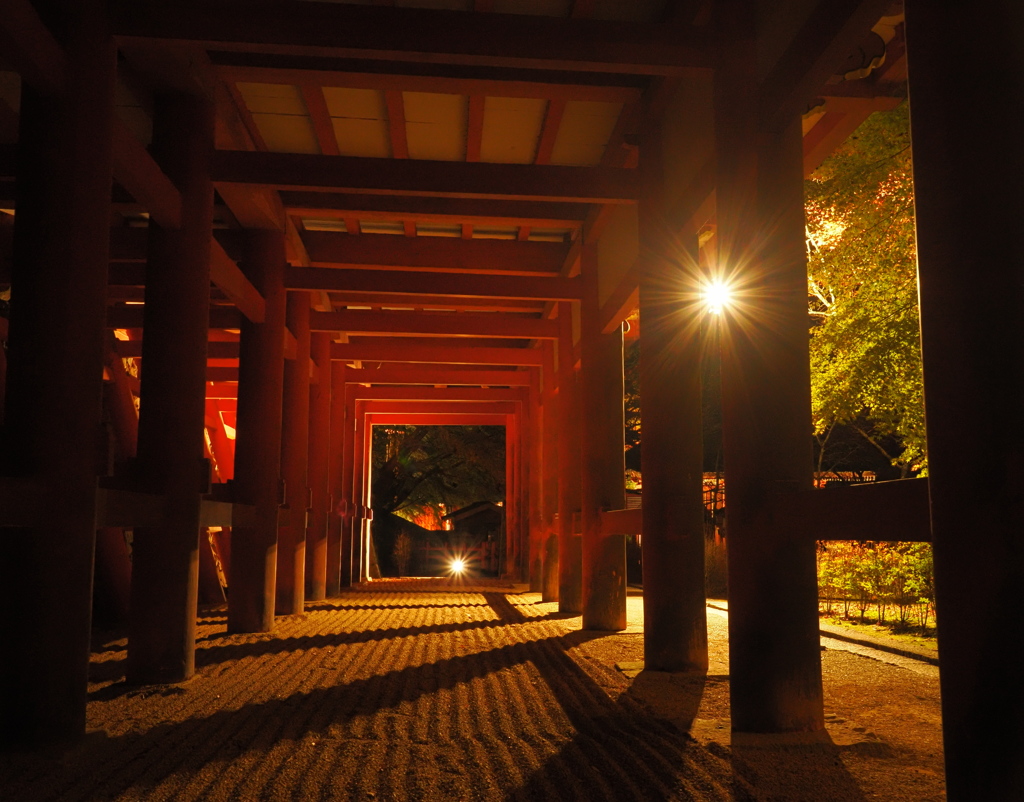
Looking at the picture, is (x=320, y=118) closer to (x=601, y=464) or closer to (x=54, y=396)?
(x=54, y=396)

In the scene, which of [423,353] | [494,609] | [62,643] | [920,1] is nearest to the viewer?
[920,1]

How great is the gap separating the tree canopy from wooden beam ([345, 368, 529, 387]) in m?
7.06

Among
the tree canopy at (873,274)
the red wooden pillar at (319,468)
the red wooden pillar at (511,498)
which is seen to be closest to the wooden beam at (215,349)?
the red wooden pillar at (319,468)

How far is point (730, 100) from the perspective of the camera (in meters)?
4.74

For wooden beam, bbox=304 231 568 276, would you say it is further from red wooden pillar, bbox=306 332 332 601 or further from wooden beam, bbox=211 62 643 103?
wooden beam, bbox=211 62 643 103

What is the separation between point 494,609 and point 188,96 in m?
7.62

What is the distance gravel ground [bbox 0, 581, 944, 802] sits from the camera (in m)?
3.45

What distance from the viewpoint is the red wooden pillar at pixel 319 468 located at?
13375 millimetres

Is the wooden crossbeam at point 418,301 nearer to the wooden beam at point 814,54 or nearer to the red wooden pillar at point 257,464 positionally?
the red wooden pillar at point 257,464

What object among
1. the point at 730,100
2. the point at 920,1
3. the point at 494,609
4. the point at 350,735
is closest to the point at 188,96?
the point at 730,100

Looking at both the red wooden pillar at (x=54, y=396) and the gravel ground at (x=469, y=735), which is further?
the red wooden pillar at (x=54, y=396)

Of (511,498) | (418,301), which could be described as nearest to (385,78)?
(418,301)

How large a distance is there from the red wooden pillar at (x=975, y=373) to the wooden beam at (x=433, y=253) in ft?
27.1

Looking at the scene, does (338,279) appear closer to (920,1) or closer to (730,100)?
(730,100)
